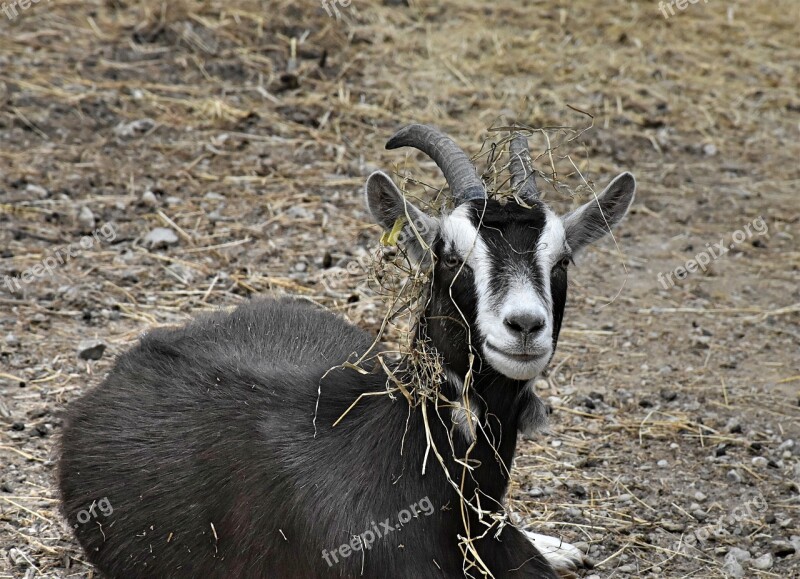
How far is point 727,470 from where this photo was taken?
6395 mm

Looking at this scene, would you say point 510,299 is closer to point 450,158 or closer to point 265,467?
point 450,158

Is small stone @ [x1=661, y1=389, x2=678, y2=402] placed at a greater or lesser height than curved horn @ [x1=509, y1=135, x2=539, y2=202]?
lesser

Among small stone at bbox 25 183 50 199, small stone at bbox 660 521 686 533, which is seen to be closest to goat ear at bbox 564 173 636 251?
Answer: small stone at bbox 660 521 686 533

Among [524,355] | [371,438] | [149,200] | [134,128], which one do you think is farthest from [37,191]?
[524,355]

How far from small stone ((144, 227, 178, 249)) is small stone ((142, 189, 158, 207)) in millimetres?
468

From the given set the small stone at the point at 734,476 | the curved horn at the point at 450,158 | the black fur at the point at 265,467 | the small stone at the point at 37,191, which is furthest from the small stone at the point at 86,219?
the small stone at the point at 734,476

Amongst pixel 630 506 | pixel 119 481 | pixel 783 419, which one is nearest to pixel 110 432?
pixel 119 481

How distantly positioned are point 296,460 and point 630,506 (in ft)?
7.43

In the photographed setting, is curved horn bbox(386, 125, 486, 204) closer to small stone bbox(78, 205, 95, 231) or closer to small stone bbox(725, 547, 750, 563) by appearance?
small stone bbox(725, 547, 750, 563)

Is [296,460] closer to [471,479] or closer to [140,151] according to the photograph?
[471,479]

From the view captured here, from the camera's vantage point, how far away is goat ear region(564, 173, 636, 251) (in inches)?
190

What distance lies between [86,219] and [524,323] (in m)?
5.37

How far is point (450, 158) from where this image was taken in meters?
4.73

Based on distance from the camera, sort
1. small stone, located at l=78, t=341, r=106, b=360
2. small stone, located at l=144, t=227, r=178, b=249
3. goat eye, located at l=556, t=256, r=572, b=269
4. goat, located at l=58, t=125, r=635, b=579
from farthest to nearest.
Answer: small stone, located at l=144, t=227, r=178, b=249
small stone, located at l=78, t=341, r=106, b=360
goat eye, located at l=556, t=256, r=572, b=269
goat, located at l=58, t=125, r=635, b=579
